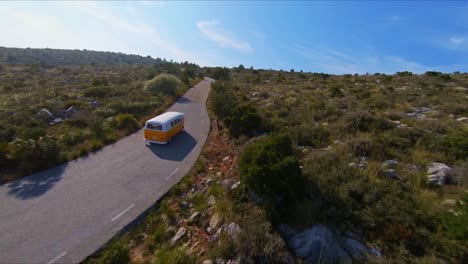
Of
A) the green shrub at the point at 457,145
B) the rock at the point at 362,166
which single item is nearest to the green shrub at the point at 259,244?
the rock at the point at 362,166

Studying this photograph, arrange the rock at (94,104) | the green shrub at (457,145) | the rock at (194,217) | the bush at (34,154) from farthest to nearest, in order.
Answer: the rock at (94,104) < the bush at (34,154) < the green shrub at (457,145) < the rock at (194,217)

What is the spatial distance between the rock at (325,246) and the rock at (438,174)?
14.3 ft

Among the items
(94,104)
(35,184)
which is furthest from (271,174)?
(94,104)

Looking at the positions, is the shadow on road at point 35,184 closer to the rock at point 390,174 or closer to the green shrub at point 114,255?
the green shrub at point 114,255

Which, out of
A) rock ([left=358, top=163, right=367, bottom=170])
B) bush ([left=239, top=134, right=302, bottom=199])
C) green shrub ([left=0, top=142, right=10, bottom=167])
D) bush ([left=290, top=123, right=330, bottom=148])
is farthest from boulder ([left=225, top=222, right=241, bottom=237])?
green shrub ([left=0, top=142, right=10, bottom=167])

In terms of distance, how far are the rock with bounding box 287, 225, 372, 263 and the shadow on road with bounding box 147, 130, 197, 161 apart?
785 cm

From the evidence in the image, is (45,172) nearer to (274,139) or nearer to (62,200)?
(62,200)

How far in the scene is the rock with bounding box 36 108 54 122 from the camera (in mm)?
16188

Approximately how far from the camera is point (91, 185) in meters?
9.20

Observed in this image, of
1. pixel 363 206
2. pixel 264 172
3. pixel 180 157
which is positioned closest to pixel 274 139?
pixel 264 172

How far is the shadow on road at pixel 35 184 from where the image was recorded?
8523 mm

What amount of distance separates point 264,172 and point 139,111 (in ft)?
55.3

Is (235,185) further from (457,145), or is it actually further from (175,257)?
(457,145)

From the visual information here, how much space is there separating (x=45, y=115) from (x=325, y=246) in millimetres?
19864
